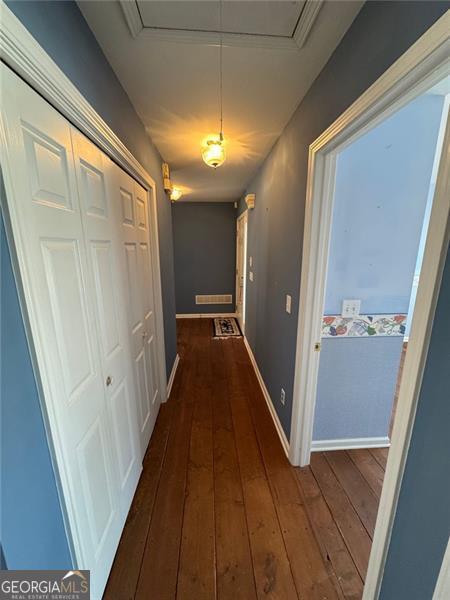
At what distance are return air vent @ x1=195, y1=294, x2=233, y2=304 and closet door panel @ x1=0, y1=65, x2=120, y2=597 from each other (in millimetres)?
4171

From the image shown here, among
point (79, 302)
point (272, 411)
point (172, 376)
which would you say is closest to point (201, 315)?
point (172, 376)

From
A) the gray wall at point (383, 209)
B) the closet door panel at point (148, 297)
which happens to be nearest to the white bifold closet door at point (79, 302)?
the closet door panel at point (148, 297)

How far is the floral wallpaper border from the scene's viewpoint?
1.67 metres

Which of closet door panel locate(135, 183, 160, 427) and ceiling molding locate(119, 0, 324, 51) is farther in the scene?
closet door panel locate(135, 183, 160, 427)

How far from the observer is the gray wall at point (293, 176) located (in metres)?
0.79

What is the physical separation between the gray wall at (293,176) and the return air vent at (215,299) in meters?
1.89

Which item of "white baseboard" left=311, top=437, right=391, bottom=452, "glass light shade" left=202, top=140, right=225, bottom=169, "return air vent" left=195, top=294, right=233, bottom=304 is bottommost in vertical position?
"white baseboard" left=311, top=437, right=391, bottom=452

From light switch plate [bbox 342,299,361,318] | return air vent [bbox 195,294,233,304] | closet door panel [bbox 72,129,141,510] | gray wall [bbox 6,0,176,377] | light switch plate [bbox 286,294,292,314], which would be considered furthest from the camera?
return air vent [bbox 195,294,233,304]

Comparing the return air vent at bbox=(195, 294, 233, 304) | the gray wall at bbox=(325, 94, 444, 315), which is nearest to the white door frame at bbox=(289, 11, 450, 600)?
the gray wall at bbox=(325, 94, 444, 315)

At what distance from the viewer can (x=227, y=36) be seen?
1.05 m

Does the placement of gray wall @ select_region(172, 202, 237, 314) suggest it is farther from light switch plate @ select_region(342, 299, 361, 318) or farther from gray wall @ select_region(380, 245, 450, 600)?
gray wall @ select_region(380, 245, 450, 600)

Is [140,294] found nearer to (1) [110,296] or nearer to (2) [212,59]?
(1) [110,296]

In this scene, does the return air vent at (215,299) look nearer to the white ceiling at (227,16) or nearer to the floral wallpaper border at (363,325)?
the floral wallpaper border at (363,325)

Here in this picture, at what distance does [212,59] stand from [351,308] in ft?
5.41
